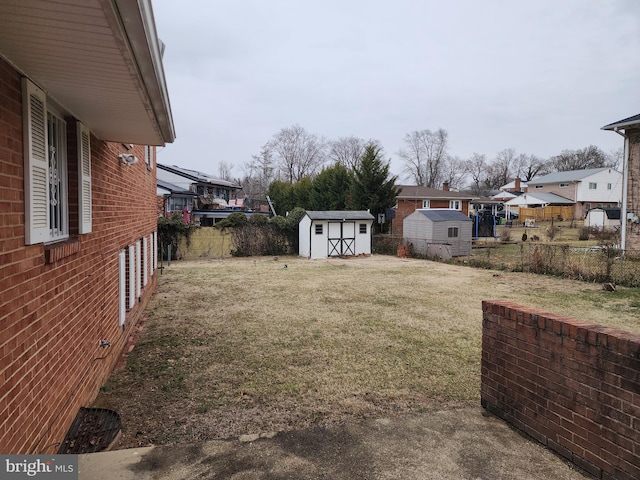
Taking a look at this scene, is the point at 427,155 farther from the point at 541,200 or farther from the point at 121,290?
the point at 121,290

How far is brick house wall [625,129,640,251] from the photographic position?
16938 mm

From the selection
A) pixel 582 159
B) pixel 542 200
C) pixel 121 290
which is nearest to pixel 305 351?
pixel 121 290

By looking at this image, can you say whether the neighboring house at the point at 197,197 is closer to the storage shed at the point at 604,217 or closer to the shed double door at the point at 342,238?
the shed double door at the point at 342,238

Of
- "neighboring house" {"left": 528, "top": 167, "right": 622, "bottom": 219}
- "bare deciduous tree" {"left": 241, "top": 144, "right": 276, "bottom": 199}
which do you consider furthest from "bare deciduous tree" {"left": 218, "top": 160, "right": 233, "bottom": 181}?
"neighboring house" {"left": 528, "top": 167, "right": 622, "bottom": 219}

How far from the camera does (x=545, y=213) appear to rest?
40.7m

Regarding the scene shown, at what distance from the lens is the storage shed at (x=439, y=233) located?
804 inches

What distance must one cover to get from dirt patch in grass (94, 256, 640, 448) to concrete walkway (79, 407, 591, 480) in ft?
2.20

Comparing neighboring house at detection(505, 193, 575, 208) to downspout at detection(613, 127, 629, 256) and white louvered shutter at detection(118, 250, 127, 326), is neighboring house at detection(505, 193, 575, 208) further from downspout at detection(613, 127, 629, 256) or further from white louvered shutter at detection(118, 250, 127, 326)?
white louvered shutter at detection(118, 250, 127, 326)

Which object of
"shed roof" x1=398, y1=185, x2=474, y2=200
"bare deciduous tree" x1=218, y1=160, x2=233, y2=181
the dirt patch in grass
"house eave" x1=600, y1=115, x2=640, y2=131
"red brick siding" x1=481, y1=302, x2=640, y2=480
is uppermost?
"bare deciduous tree" x1=218, y1=160, x2=233, y2=181

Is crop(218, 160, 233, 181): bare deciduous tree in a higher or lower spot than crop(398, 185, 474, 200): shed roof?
higher

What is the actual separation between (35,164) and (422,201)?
3395 centimetres

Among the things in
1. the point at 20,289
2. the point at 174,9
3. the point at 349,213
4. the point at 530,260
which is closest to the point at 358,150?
the point at 349,213

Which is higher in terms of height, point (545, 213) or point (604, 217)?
point (545, 213)

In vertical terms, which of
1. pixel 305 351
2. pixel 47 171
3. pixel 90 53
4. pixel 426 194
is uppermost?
pixel 426 194
